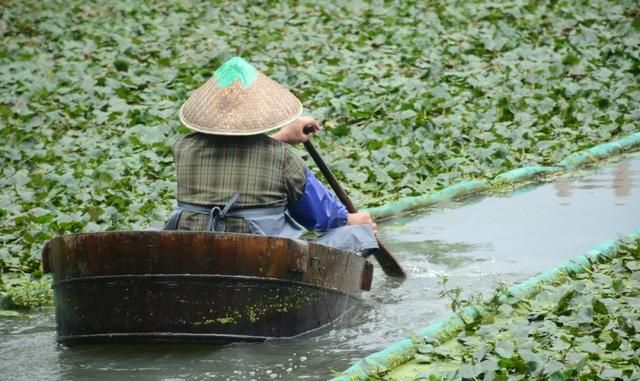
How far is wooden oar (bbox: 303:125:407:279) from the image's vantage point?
7.23 meters

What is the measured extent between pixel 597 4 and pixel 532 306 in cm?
1157

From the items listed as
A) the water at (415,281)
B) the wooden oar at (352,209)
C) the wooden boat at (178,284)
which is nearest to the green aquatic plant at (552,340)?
the water at (415,281)

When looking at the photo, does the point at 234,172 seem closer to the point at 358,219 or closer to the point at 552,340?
the point at 358,219

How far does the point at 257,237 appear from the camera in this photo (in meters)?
5.76

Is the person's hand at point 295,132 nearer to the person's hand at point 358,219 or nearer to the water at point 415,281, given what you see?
the person's hand at point 358,219

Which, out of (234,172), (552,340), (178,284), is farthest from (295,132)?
(552,340)

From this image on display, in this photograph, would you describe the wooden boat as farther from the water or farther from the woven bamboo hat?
the woven bamboo hat

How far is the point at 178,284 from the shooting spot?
19.0ft

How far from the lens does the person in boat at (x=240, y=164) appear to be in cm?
617

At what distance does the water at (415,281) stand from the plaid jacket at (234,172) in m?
0.73

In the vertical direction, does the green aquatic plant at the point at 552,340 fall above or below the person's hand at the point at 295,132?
below

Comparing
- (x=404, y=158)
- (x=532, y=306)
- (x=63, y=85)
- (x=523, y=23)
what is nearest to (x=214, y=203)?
(x=532, y=306)

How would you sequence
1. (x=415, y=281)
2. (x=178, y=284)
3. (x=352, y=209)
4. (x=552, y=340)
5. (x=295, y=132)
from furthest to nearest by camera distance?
(x=415, y=281) → (x=352, y=209) → (x=295, y=132) → (x=178, y=284) → (x=552, y=340)

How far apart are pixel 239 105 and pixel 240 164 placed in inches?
12.1
